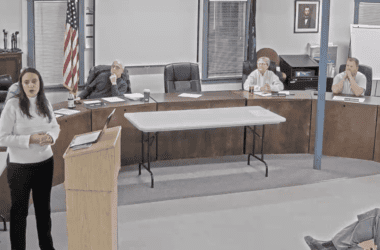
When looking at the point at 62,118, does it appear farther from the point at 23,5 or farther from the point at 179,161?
the point at 23,5

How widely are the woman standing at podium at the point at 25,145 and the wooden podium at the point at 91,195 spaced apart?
0.32 meters

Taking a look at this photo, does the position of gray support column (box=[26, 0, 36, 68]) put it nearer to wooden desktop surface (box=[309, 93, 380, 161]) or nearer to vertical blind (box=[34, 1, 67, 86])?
vertical blind (box=[34, 1, 67, 86])

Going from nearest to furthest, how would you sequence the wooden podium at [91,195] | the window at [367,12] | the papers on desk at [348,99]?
the wooden podium at [91,195]
the papers on desk at [348,99]
the window at [367,12]

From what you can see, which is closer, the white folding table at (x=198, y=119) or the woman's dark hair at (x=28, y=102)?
the woman's dark hair at (x=28, y=102)

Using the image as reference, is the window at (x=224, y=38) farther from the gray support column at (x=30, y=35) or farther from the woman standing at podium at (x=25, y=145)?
the woman standing at podium at (x=25, y=145)

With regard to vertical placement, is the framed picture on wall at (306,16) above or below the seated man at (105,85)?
above

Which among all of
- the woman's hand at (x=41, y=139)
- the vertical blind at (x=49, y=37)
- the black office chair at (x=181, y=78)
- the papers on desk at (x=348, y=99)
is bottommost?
the woman's hand at (x=41, y=139)

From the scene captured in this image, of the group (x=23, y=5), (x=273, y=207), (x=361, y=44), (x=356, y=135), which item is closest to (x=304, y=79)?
(x=361, y=44)

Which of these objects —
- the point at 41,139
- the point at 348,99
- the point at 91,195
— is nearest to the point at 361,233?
the point at 91,195

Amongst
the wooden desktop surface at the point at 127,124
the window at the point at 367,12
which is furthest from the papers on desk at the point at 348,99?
the window at the point at 367,12

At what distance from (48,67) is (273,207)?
4.21 m

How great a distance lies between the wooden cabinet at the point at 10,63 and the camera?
6680 millimetres

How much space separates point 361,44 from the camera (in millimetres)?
8953

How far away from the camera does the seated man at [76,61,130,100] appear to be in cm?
630
